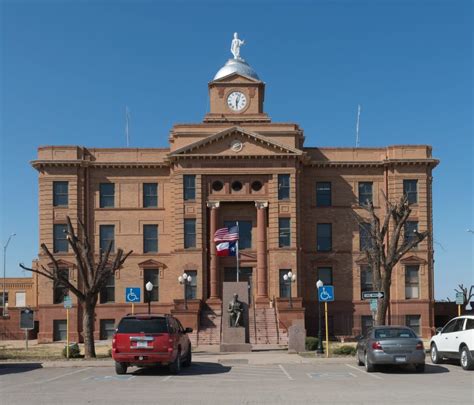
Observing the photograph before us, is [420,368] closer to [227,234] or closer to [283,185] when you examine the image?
[227,234]

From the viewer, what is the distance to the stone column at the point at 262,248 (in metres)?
49.7

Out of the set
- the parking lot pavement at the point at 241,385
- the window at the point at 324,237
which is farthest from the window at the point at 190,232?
the parking lot pavement at the point at 241,385

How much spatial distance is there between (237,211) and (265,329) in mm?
9122

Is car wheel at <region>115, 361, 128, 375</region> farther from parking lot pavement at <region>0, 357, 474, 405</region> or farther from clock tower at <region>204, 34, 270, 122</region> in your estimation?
clock tower at <region>204, 34, 270, 122</region>

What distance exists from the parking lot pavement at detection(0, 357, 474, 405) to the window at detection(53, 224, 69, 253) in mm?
24556

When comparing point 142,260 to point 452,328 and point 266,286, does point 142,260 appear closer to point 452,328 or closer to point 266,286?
point 266,286

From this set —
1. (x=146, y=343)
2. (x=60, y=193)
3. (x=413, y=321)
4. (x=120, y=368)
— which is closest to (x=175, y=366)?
(x=146, y=343)

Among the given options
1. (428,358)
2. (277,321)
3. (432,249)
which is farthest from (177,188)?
(428,358)

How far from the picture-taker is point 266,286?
49781 mm

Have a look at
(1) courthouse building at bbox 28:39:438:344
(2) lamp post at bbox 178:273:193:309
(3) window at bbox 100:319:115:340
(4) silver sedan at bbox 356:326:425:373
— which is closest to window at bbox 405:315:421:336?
(1) courthouse building at bbox 28:39:438:344

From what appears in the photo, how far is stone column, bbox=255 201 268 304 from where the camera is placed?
4969 centimetres

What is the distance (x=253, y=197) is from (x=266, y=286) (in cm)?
572

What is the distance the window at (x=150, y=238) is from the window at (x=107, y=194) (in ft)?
9.14

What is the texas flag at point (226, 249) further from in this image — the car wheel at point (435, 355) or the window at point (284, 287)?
the car wheel at point (435, 355)
